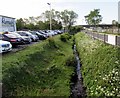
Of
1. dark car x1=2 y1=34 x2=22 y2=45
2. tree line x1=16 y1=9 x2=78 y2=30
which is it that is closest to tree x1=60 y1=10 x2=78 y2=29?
tree line x1=16 y1=9 x2=78 y2=30

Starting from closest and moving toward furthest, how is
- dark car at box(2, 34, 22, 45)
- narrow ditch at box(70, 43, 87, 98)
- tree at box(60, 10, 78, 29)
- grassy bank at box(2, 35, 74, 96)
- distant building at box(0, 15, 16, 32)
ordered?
1. grassy bank at box(2, 35, 74, 96)
2. narrow ditch at box(70, 43, 87, 98)
3. dark car at box(2, 34, 22, 45)
4. distant building at box(0, 15, 16, 32)
5. tree at box(60, 10, 78, 29)

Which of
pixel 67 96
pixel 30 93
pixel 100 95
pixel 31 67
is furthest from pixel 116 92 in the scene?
pixel 31 67

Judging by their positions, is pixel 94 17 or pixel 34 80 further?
pixel 94 17

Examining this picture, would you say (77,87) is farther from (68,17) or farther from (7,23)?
(68,17)

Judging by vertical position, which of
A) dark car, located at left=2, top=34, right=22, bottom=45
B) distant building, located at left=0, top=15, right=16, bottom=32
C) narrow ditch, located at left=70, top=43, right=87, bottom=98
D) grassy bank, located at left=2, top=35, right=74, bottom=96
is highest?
distant building, located at left=0, top=15, right=16, bottom=32

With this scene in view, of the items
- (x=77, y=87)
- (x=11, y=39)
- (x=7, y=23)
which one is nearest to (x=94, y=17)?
(x=7, y=23)

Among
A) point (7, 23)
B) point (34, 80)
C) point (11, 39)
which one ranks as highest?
point (7, 23)

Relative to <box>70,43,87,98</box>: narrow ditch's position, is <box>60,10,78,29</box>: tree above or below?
above

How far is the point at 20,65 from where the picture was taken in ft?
46.7

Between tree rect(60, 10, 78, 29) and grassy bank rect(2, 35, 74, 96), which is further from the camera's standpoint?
tree rect(60, 10, 78, 29)

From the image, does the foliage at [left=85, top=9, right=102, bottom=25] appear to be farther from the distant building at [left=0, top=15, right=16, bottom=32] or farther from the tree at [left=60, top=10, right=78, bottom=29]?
the distant building at [left=0, top=15, right=16, bottom=32]

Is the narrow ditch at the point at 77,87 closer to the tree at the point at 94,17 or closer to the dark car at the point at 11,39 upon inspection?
the dark car at the point at 11,39

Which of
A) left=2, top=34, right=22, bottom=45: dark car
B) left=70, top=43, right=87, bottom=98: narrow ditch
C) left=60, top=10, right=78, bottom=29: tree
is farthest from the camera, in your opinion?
left=60, top=10, right=78, bottom=29: tree

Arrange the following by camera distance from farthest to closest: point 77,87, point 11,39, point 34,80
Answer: point 11,39
point 77,87
point 34,80
